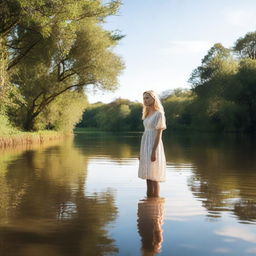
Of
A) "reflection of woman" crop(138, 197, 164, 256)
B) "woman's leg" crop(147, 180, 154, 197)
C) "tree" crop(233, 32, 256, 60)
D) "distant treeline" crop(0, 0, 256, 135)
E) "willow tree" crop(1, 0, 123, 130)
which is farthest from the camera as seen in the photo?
"tree" crop(233, 32, 256, 60)

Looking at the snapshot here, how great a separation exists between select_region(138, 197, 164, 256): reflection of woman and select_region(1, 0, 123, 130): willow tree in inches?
754

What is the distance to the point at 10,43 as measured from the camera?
29.0 m

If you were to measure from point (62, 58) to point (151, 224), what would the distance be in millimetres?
29870

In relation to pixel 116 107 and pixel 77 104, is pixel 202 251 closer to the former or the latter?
pixel 77 104

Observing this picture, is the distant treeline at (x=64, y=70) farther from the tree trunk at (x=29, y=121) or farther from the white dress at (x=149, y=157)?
the white dress at (x=149, y=157)

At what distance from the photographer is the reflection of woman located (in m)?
4.77

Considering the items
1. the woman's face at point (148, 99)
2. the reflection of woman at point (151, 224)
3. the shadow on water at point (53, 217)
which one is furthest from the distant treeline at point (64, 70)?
the reflection of woman at point (151, 224)

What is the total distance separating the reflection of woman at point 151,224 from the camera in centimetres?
477

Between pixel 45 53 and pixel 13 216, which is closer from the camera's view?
pixel 13 216

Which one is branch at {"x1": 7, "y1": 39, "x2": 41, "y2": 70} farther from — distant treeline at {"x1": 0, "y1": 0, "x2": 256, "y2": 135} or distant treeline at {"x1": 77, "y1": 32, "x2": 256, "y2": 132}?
distant treeline at {"x1": 77, "y1": 32, "x2": 256, "y2": 132}

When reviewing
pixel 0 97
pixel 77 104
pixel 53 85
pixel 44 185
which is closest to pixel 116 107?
pixel 77 104

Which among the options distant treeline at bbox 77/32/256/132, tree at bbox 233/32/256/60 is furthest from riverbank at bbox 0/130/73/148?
tree at bbox 233/32/256/60

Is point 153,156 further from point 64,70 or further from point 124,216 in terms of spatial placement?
point 64,70

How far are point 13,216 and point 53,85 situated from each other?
2861cm
